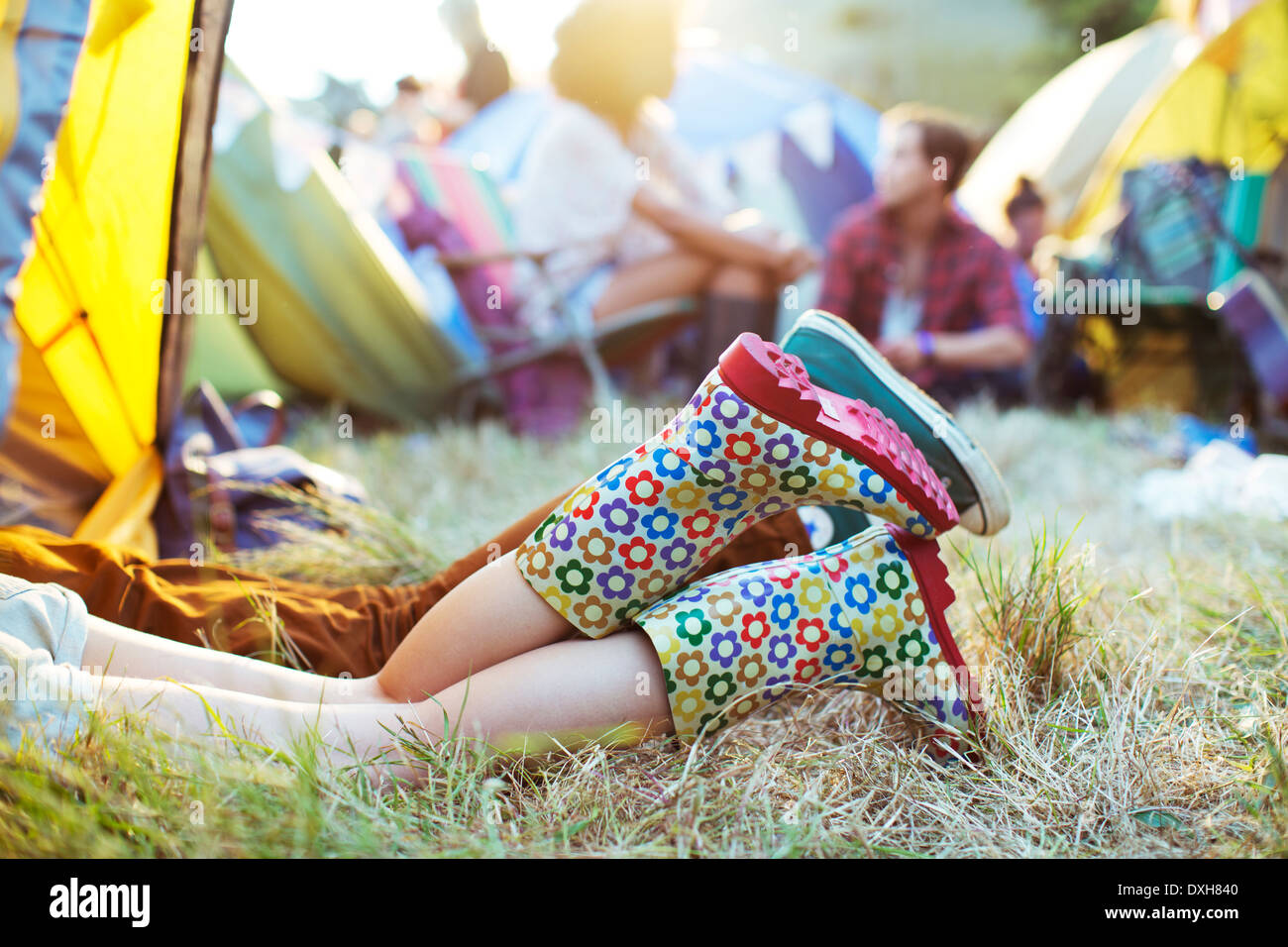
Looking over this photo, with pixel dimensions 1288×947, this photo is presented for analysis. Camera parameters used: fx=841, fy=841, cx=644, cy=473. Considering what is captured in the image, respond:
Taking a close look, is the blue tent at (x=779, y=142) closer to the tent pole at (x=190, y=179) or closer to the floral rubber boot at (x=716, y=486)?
the tent pole at (x=190, y=179)

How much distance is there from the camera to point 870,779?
2.72 feet

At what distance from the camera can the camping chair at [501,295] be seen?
8.69ft

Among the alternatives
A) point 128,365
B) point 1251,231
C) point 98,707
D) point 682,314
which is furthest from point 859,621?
point 1251,231

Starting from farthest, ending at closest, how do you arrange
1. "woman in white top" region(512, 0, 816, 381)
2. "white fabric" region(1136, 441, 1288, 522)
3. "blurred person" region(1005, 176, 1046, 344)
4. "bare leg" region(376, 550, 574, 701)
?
"blurred person" region(1005, 176, 1046, 344), "woman in white top" region(512, 0, 816, 381), "white fabric" region(1136, 441, 1288, 522), "bare leg" region(376, 550, 574, 701)

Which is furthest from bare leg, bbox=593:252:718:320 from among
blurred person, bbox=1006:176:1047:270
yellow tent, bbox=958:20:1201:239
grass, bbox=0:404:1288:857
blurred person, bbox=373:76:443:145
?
grass, bbox=0:404:1288:857

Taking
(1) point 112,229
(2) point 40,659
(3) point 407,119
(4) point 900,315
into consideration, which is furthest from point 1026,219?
(2) point 40,659

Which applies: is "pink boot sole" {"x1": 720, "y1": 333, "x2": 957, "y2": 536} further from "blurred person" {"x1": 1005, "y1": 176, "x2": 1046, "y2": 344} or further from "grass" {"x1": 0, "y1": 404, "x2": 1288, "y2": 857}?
"blurred person" {"x1": 1005, "y1": 176, "x2": 1046, "y2": 344}

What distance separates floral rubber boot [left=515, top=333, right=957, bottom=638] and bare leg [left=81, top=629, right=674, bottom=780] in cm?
5

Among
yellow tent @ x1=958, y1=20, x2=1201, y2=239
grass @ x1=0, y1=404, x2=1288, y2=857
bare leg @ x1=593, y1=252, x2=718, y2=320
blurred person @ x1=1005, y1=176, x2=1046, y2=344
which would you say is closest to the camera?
grass @ x1=0, y1=404, x2=1288, y2=857

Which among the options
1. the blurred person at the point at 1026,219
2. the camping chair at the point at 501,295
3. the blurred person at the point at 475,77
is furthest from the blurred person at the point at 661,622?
the blurred person at the point at 475,77

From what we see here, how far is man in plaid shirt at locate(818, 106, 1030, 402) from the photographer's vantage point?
2.58m

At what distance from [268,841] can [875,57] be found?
9900 mm

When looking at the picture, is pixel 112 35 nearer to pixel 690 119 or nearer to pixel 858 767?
pixel 858 767

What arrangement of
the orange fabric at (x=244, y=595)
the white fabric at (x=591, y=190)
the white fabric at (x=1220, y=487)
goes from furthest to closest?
1. the white fabric at (x=591, y=190)
2. the white fabric at (x=1220, y=487)
3. the orange fabric at (x=244, y=595)
